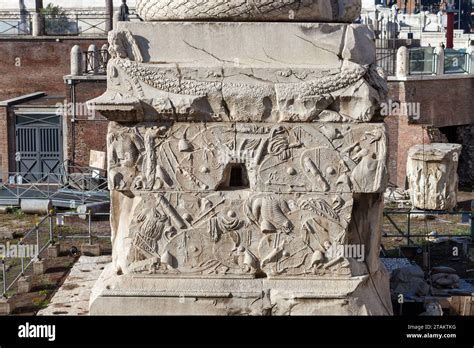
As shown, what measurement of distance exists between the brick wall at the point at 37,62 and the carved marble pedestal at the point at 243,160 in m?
25.2

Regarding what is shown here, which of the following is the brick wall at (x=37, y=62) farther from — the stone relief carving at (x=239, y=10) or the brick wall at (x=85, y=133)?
the stone relief carving at (x=239, y=10)

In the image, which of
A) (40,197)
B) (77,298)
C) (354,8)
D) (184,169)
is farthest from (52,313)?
(40,197)

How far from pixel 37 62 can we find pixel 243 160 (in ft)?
85.9

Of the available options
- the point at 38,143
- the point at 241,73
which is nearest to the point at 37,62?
the point at 38,143

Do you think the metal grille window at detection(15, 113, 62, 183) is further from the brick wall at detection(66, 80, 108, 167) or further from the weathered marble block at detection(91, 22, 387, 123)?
the weathered marble block at detection(91, 22, 387, 123)

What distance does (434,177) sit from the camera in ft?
63.6

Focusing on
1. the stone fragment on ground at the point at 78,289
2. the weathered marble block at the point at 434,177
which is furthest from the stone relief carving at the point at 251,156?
the weathered marble block at the point at 434,177

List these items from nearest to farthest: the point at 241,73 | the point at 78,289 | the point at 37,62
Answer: the point at 241,73, the point at 78,289, the point at 37,62

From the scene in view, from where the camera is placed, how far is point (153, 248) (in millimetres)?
8195

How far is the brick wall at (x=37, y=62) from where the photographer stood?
3303cm

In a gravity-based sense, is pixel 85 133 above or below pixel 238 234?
above

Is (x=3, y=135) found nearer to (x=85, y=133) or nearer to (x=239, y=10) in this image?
(x=85, y=133)

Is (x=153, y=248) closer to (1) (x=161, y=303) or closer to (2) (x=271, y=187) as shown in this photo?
(1) (x=161, y=303)

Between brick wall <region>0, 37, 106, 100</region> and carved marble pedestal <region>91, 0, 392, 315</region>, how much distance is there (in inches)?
991
